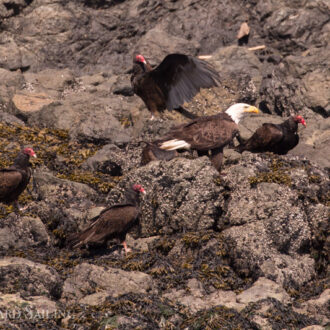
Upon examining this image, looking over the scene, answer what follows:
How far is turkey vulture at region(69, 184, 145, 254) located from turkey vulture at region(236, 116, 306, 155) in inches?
149

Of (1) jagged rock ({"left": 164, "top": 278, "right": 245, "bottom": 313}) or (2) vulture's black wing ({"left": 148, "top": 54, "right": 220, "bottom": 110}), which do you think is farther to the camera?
(2) vulture's black wing ({"left": 148, "top": 54, "right": 220, "bottom": 110})

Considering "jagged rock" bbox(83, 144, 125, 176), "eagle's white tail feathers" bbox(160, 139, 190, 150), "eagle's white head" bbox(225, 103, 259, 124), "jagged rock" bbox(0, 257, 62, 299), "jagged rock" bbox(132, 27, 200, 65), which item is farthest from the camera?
"jagged rock" bbox(132, 27, 200, 65)

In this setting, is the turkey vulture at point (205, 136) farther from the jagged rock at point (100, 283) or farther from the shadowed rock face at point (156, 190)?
the jagged rock at point (100, 283)

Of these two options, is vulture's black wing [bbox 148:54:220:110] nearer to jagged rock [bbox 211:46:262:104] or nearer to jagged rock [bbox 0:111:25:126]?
jagged rock [bbox 211:46:262:104]

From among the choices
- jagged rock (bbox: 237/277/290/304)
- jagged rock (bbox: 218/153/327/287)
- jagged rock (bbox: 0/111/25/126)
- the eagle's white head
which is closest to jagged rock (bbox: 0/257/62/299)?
jagged rock (bbox: 237/277/290/304)

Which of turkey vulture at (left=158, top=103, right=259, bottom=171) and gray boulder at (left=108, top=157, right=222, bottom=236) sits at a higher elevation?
turkey vulture at (left=158, top=103, right=259, bottom=171)

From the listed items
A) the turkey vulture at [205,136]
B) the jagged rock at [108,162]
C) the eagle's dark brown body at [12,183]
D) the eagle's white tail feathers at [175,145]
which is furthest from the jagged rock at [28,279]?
the jagged rock at [108,162]

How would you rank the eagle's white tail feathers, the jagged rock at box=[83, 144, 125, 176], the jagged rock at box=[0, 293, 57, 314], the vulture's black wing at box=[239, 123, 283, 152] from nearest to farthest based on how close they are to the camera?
1. the jagged rock at box=[0, 293, 57, 314]
2. the eagle's white tail feathers
3. the vulture's black wing at box=[239, 123, 283, 152]
4. the jagged rock at box=[83, 144, 125, 176]

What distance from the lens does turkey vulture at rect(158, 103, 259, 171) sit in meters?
14.1

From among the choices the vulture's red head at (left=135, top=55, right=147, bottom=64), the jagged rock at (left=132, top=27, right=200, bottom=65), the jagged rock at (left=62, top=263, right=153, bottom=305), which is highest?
the vulture's red head at (left=135, top=55, right=147, bottom=64)

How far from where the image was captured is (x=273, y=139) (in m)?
15.4

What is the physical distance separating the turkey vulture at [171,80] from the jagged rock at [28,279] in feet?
21.9

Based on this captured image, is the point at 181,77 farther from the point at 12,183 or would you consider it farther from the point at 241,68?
the point at 241,68

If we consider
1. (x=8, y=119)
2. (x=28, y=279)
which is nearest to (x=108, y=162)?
(x=8, y=119)
